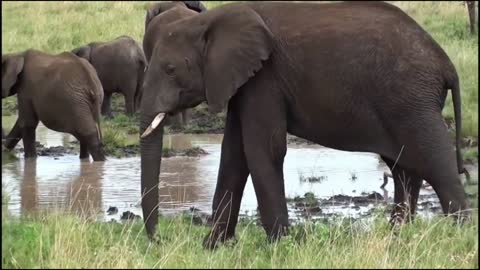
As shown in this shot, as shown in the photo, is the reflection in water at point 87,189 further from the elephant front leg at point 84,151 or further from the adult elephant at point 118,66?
the adult elephant at point 118,66

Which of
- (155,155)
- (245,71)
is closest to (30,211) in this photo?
(155,155)

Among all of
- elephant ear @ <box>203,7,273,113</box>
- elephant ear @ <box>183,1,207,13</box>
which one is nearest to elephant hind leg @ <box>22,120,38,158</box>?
elephant ear @ <box>183,1,207,13</box>

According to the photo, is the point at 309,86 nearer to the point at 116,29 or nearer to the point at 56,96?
the point at 56,96

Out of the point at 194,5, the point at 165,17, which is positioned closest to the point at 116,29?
the point at 194,5

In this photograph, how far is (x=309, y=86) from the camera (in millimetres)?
7324

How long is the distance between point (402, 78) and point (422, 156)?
53cm

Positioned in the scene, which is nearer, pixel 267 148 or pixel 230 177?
pixel 267 148

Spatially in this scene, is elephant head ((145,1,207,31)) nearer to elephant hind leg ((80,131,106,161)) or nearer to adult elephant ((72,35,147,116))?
adult elephant ((72,35,147,116))

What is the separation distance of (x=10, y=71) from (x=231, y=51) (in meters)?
6.06

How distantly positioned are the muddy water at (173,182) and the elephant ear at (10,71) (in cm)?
87

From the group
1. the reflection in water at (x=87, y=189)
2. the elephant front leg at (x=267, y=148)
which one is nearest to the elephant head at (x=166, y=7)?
the reflection in water at (x=87, y=189)

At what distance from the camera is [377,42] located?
23.7ft

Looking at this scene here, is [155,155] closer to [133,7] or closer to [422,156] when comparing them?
[422,156]

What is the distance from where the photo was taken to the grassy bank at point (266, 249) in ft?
18.7
